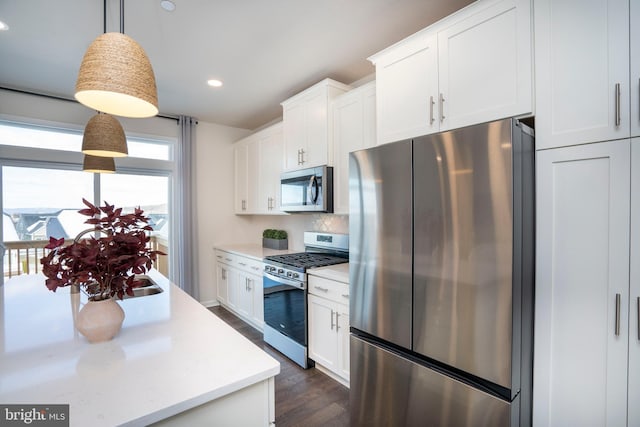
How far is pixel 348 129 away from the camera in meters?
2.57

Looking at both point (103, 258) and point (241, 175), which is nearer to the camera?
point (103, 258)

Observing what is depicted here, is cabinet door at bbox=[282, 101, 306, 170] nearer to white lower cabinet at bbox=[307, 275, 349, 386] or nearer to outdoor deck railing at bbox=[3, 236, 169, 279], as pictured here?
white lower cabinet at bbox=[307, 275, 349, 386]

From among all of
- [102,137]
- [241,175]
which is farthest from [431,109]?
[241,175]

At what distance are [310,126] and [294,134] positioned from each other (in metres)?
0.28

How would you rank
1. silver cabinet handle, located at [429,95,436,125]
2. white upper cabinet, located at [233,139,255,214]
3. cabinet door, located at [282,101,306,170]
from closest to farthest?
silver cabinet handle, located at [429,95,436,125] < cabinet door, located at [282,101,306,170] < white upper cabinet, located at [233,139,255,214]

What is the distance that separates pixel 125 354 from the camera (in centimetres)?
109

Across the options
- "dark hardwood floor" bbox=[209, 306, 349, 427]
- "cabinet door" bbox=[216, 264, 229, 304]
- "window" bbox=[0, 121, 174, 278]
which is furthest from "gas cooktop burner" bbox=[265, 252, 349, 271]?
"window" bbox=[0, 121, 174, 278]

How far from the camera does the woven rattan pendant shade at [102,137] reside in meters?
1.81

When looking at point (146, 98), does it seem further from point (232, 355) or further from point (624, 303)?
point (624, 303)

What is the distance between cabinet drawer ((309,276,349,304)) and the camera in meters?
2.24

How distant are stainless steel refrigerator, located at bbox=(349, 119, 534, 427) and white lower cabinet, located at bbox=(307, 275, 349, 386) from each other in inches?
16.3

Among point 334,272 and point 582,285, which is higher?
point 582,285

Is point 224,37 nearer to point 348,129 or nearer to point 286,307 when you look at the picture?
point 348,129
